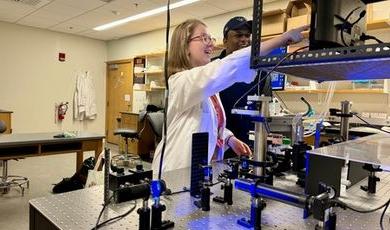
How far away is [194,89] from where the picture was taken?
1172mm

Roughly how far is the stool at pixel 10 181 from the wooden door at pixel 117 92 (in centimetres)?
306

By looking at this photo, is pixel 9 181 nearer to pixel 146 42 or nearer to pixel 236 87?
pixel 236 87

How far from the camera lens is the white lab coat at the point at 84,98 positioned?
718cm

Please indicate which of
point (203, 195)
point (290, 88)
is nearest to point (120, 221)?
point (203, 195)

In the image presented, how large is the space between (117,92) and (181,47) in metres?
6.45

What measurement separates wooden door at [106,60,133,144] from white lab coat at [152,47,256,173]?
5.91m

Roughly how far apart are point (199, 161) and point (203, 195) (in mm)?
106

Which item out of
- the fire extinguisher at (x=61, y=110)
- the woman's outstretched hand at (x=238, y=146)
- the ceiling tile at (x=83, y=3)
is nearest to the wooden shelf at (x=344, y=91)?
the woman's outstretched hand at (x=238, y=146)

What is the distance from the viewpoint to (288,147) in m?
1.27

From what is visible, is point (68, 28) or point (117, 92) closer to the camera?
point (68, 28)

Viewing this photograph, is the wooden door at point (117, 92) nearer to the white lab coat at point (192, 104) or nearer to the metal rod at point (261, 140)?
the white lab coat at point (192, 104)

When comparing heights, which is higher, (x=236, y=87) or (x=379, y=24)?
(x=379, y=24)

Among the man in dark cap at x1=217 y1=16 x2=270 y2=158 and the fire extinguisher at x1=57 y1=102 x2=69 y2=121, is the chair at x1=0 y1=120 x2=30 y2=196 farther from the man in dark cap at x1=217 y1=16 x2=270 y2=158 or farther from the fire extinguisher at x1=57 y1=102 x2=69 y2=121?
the fire extinguisher at x1=57 y1=102 x2=69 y2=121

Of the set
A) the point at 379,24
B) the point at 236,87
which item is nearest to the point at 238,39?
the point at 236,87
